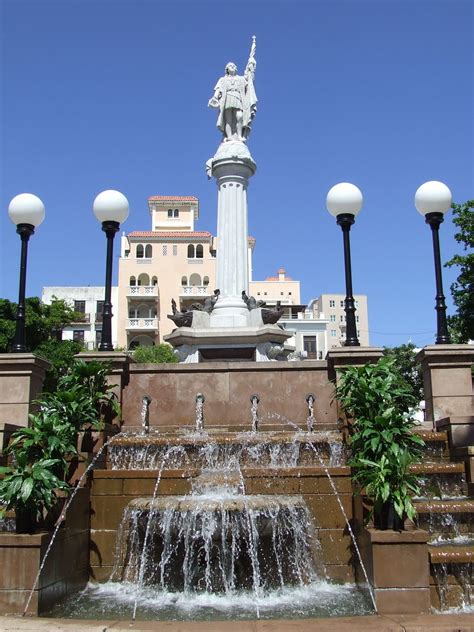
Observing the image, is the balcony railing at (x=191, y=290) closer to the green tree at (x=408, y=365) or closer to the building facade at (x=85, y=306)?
the building facade at (x=85, y=306)

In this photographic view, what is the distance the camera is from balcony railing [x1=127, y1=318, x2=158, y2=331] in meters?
79.2

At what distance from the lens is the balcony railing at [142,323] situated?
79.2 metres

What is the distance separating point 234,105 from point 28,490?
14.8 m

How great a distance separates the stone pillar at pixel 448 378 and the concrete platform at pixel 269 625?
22.9ft

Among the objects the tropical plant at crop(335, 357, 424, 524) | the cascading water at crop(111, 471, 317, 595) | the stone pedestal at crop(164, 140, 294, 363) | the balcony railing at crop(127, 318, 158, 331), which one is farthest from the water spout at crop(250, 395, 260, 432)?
the balcony railing at crop(127, 318, 158, 331)

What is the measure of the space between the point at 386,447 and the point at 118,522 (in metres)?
4.07

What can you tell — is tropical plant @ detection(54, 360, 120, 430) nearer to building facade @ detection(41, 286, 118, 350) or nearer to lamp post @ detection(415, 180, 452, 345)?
lamp post @ detection(415, 180, 452, 345)

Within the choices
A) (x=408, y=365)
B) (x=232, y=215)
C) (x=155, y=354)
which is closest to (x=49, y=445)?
(x=232, y=215)

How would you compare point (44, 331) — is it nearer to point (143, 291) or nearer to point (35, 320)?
point (35, 320)

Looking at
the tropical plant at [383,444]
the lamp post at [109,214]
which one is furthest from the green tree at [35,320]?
the tropical plant at [383,444]

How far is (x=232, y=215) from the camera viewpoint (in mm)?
19656

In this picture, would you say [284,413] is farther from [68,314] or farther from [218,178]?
[68,314]

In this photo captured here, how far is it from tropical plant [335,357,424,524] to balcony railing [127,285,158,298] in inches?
2775

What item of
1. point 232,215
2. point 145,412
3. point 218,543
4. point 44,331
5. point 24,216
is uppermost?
point 44,331
